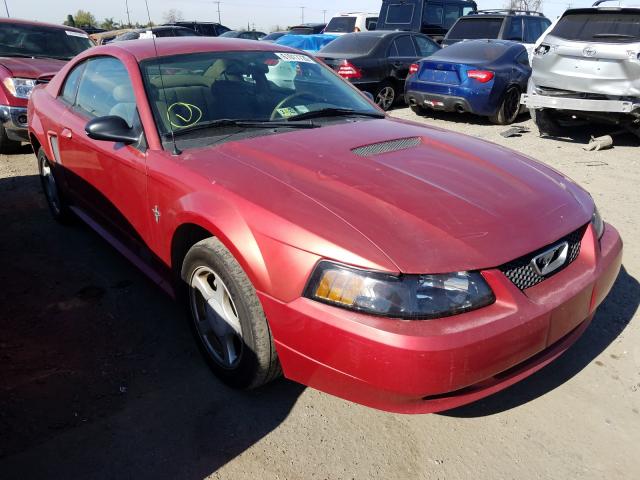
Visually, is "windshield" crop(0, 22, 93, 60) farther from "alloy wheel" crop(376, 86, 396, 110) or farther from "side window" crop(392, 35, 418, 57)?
"side window" crop(392, 35, 418, 57)

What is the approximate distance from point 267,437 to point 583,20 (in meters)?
6.90

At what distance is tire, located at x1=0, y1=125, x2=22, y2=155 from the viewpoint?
6534mm

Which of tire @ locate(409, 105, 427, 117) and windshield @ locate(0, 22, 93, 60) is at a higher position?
windshield @ locate(0, 22, 93, 60)

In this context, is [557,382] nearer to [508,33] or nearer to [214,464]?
[214,464]

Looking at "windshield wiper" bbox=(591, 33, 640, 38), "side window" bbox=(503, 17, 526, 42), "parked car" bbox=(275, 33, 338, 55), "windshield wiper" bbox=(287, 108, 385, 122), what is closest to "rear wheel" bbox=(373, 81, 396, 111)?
"side window" bbox=(503, 17, 526, 42)

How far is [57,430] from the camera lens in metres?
2.25

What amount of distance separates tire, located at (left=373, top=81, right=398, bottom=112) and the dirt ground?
7.27 metres

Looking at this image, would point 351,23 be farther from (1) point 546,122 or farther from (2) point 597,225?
(2) point 597,225

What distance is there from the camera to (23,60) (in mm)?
6902

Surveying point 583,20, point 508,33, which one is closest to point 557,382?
point 583,20

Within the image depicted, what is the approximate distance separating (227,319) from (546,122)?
22.2ft

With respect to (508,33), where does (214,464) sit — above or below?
below

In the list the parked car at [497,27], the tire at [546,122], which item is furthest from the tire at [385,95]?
the tire at [546,122]

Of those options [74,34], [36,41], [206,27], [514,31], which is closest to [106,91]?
[36,41]
